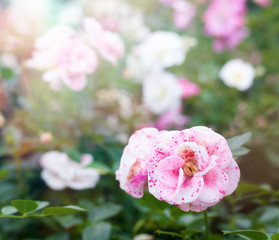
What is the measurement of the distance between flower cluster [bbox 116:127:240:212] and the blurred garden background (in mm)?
65

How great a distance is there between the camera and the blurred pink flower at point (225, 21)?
1.42 m

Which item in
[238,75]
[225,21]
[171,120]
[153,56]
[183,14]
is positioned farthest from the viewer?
[183,14]

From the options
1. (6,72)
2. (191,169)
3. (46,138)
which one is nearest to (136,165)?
(191,169)

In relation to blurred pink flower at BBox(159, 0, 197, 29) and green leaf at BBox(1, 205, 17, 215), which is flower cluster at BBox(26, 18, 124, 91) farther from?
blurred pink flower at BBox(159, 0, 197, 29)

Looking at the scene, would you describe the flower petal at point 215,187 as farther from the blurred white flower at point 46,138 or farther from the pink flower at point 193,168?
the blurred white flower at point 46,138

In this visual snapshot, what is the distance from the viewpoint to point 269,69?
5.40 ft

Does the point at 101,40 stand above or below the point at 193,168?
above

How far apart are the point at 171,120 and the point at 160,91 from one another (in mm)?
145

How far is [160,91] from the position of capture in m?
1.13

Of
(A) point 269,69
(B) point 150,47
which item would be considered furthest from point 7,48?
(A) point 269,69

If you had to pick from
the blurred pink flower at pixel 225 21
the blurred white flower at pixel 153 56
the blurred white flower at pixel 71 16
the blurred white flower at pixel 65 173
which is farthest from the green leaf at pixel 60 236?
the blurred pink flower at pixel 225 21

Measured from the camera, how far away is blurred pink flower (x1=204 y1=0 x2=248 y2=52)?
1.42 m

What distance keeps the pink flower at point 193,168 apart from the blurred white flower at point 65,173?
0.40m

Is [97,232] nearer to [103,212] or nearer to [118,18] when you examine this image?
[103,212]
